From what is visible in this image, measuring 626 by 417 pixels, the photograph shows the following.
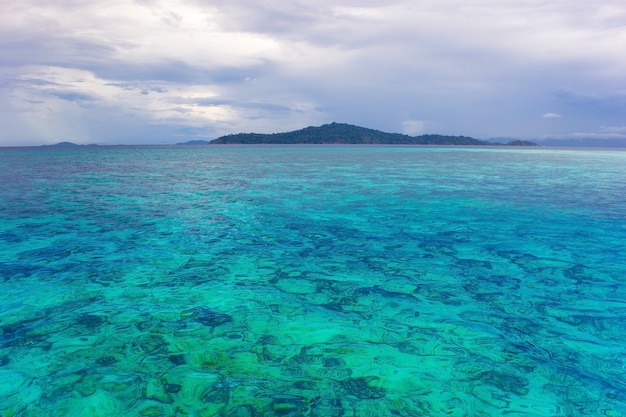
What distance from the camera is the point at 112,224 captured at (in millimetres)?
13633

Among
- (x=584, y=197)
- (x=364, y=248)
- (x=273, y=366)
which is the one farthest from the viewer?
(x=584, y=197)

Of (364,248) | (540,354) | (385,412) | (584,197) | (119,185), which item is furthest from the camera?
(119,185)

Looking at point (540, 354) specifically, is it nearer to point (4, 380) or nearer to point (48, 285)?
point (4, 380)

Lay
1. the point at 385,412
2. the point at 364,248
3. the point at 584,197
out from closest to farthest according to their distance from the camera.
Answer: the point at 385,412, the point at 364,248, the point at 584,197

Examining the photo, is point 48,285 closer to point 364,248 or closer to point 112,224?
point 112,224

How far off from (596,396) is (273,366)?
4072 mm

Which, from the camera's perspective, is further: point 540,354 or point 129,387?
point 540,354

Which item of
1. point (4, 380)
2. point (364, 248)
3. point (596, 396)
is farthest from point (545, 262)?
point (4, 380)

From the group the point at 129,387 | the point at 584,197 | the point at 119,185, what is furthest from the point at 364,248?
the point at 119,185

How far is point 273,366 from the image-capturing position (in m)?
5.31

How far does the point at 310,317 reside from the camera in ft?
22.4

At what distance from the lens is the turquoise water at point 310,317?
15.6ft

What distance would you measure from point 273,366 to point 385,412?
1.60 m

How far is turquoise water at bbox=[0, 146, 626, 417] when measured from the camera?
477 cm
